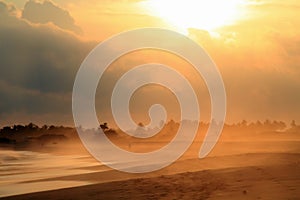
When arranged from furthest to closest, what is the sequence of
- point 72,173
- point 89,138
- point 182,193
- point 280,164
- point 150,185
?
1. point 89,138
2. point 72,173
3. point 280,164
4. point 150,185
5. point 182,193

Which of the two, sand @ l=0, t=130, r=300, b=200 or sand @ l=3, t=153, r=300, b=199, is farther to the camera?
sand @ l=0, t=130, r=300, b=200

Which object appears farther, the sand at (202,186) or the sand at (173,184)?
the sand at (173,184)

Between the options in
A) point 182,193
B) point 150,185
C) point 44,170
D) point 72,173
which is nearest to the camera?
point 182,193

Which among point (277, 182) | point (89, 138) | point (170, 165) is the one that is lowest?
point (277, 182)

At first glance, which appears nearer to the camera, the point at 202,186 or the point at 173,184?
the point at 202,186

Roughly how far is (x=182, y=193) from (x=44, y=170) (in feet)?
47.1

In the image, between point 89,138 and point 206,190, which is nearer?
point 206,190

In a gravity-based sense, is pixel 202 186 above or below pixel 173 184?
below

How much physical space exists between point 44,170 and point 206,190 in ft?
Result: 47.8

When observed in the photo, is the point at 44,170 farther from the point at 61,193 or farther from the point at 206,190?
the point at 206,190

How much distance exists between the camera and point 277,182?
1931cm

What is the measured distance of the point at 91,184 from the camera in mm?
21109

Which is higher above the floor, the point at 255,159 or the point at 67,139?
the point at 67,139

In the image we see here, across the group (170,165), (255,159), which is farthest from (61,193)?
(255,159)
